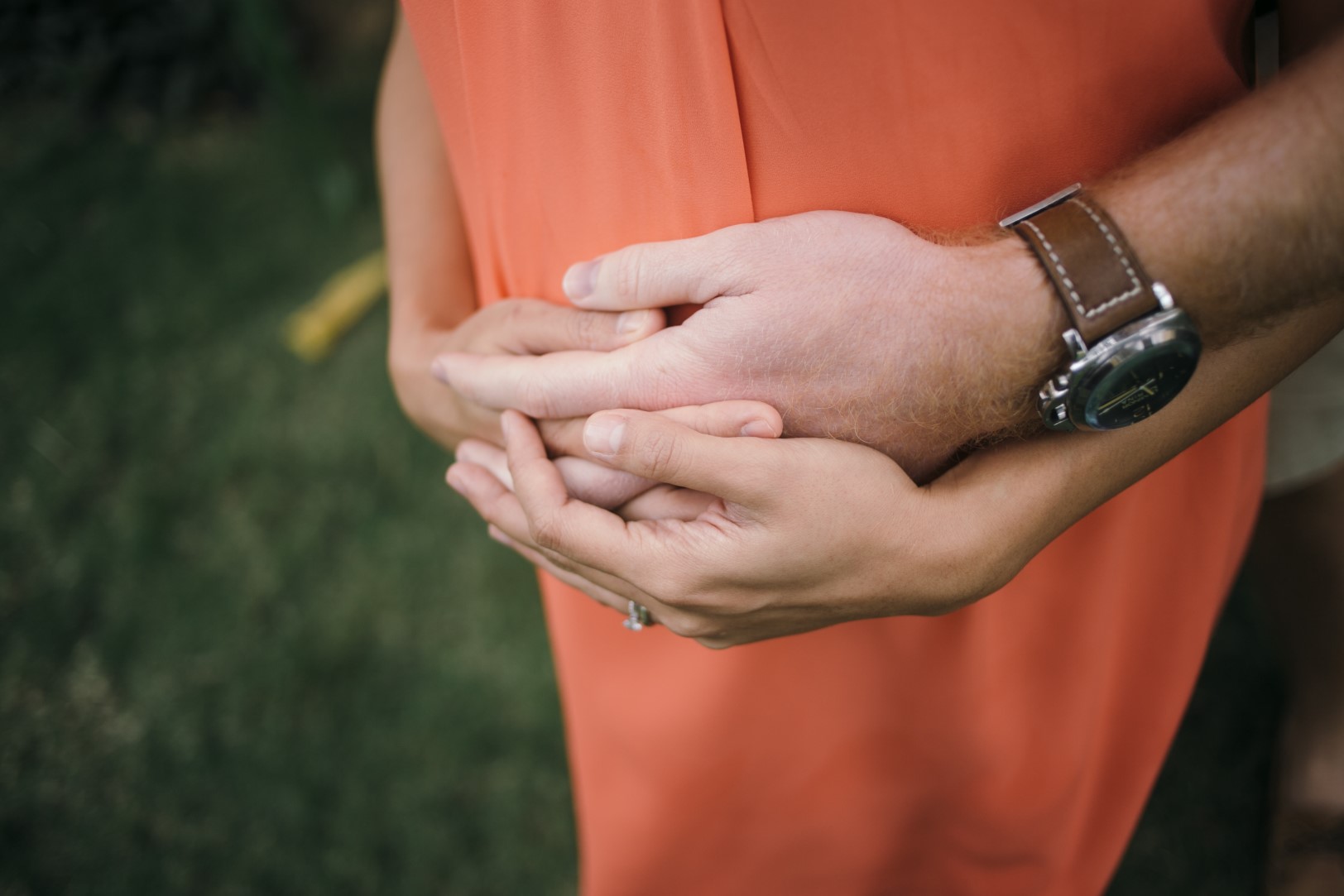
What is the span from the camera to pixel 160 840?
2184mm

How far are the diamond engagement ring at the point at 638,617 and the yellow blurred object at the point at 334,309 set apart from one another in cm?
249

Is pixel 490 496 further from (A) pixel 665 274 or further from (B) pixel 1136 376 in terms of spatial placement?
(B) pixel 1136 376

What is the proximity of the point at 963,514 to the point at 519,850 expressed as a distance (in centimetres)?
174

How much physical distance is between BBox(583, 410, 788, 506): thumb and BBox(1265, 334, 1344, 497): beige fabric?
1105 mm

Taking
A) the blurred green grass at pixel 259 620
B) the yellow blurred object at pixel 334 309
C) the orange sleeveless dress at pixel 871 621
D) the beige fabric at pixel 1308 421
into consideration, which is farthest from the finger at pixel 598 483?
the yellow blurred object at pixel 334 309

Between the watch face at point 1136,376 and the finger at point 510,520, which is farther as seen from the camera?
the finger at point 510,520

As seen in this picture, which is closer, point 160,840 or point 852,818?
point 852,818

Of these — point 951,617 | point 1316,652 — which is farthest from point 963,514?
point 1316,652

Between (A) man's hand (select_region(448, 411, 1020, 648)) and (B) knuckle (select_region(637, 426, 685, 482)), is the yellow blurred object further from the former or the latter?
(B) knuckle (select_region(637, 426, 685, 482))

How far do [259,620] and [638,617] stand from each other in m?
1.98

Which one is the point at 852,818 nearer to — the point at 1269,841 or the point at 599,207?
the point at 599,207

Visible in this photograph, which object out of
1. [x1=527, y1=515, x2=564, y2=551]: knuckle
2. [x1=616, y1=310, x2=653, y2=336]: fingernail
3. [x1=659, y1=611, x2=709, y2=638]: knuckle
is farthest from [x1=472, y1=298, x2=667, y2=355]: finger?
[x1=659, y1=611, x2=709, y2=638]: knuckle

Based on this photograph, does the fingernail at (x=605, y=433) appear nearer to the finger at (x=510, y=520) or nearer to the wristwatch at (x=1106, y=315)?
the finger at (x=510, y=520)

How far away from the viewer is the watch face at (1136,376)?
746mm
